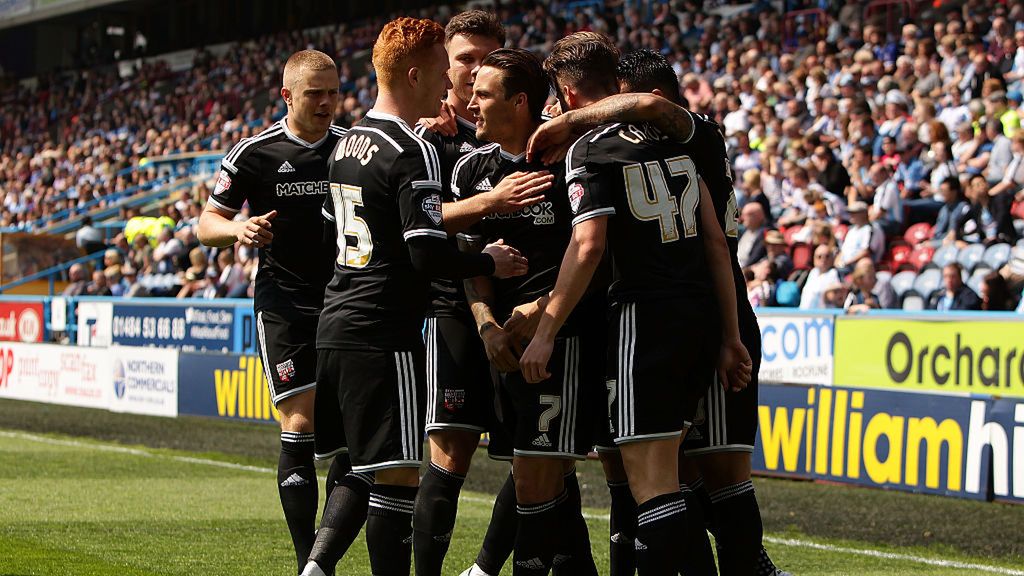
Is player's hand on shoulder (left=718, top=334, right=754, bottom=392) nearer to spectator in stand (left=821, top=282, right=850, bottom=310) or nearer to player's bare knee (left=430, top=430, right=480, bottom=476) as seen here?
player's bare knee (left=430, top=430, right=480, bottom=476)

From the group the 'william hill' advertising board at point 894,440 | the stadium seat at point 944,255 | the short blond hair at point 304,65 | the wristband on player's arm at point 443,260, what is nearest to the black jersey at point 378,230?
the wristband on player's arm at point 443,260

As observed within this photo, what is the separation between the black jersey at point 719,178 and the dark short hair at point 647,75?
0.16 metres

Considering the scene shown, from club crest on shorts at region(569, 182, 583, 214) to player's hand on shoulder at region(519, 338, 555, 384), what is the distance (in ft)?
1.46

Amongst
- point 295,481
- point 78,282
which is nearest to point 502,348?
point 295,481

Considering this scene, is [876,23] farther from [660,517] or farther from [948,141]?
[660,517]

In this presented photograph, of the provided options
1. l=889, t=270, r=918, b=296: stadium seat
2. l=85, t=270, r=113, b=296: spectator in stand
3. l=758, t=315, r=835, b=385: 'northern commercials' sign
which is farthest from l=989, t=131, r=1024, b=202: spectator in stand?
l=85, t=270, r=113, b=296: spectator in stand

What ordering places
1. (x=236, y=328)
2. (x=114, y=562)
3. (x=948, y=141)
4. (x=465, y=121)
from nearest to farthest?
(x=465, y=121)
(x=114, y=562)
(x=948, y=141)
(x=236, y=328)

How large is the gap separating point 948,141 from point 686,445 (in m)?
9.48

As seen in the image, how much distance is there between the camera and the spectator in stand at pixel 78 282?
23.5 metres

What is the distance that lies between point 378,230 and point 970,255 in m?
8.79

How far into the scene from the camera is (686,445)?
521 cm

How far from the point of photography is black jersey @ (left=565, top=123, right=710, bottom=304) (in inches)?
183

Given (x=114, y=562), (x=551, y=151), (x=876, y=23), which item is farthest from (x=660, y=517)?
(x=876, y=23)

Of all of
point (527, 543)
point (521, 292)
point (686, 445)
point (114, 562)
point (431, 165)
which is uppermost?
Answer: point (431, 165)
